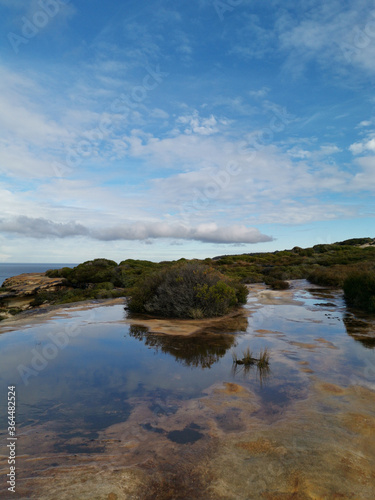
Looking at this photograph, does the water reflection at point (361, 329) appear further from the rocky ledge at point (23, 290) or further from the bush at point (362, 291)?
the rocky ledge at point (23, 290)

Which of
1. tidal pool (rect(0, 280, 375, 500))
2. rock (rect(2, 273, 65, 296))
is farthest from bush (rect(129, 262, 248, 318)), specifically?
rock (rect(2, 273, 65, 296))

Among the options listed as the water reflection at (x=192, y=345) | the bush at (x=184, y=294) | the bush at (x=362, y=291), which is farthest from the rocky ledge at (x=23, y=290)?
the bush at (x=362, y=291)

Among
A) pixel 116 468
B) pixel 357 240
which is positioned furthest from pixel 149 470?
pixel 357 240

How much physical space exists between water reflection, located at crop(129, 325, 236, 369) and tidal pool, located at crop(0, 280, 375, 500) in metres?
0.05

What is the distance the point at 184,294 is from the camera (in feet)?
38.4

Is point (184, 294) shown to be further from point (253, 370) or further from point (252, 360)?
point (253, 370)

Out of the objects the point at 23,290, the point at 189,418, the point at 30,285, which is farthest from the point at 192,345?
the point at 30,285

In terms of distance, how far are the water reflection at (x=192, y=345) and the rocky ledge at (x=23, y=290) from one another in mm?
11416

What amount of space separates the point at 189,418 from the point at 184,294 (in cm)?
760

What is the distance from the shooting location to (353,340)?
807 cm

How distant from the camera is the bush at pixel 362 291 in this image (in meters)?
12.3

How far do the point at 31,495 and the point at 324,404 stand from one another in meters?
3.69

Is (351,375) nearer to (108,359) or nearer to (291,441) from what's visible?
(291,441)

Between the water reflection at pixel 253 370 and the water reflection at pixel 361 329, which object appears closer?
the water reflection at pixel 253 370
